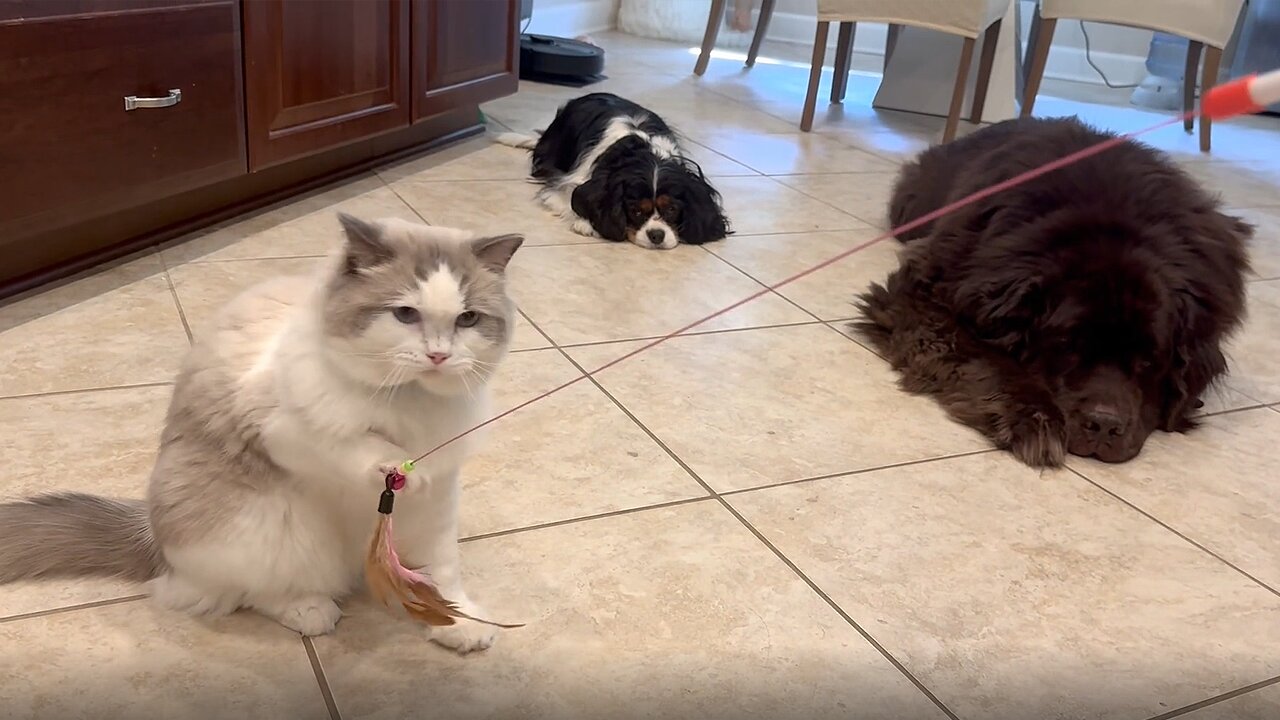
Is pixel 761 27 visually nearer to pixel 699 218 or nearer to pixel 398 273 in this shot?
pixel 699 218

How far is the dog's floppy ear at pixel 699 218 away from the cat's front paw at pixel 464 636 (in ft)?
5.81

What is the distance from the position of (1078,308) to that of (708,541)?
0.87 metres

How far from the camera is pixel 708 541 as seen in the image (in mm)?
1396

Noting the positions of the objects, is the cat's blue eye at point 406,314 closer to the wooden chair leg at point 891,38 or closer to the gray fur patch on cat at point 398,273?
the gray fur patch on cat at point 398,273

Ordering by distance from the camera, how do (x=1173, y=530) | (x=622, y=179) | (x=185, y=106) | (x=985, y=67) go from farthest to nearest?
(x=985, y=67)
(x=622, y=179)
(x=185, y=106)
(x=1173, y=530)

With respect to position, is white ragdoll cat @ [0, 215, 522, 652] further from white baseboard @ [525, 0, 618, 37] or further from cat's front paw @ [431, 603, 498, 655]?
white baseboard @ [525, 0, 618, 37]

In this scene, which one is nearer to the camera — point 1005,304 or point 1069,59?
point 1005,304

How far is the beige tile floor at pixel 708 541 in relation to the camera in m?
1.10

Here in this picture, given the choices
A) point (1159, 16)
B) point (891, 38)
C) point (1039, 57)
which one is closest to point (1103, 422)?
point (1039, 57)

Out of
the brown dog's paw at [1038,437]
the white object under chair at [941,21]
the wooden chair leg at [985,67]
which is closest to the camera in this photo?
the brown dog's paw at [1038,437]

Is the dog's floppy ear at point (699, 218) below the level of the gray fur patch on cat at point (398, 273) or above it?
below

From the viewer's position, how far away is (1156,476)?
173 cm

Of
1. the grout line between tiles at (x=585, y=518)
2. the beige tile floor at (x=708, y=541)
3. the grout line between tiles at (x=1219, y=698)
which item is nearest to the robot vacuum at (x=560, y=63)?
the beige tile floor at (x=708, y=541)

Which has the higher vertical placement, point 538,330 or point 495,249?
point 495,249
